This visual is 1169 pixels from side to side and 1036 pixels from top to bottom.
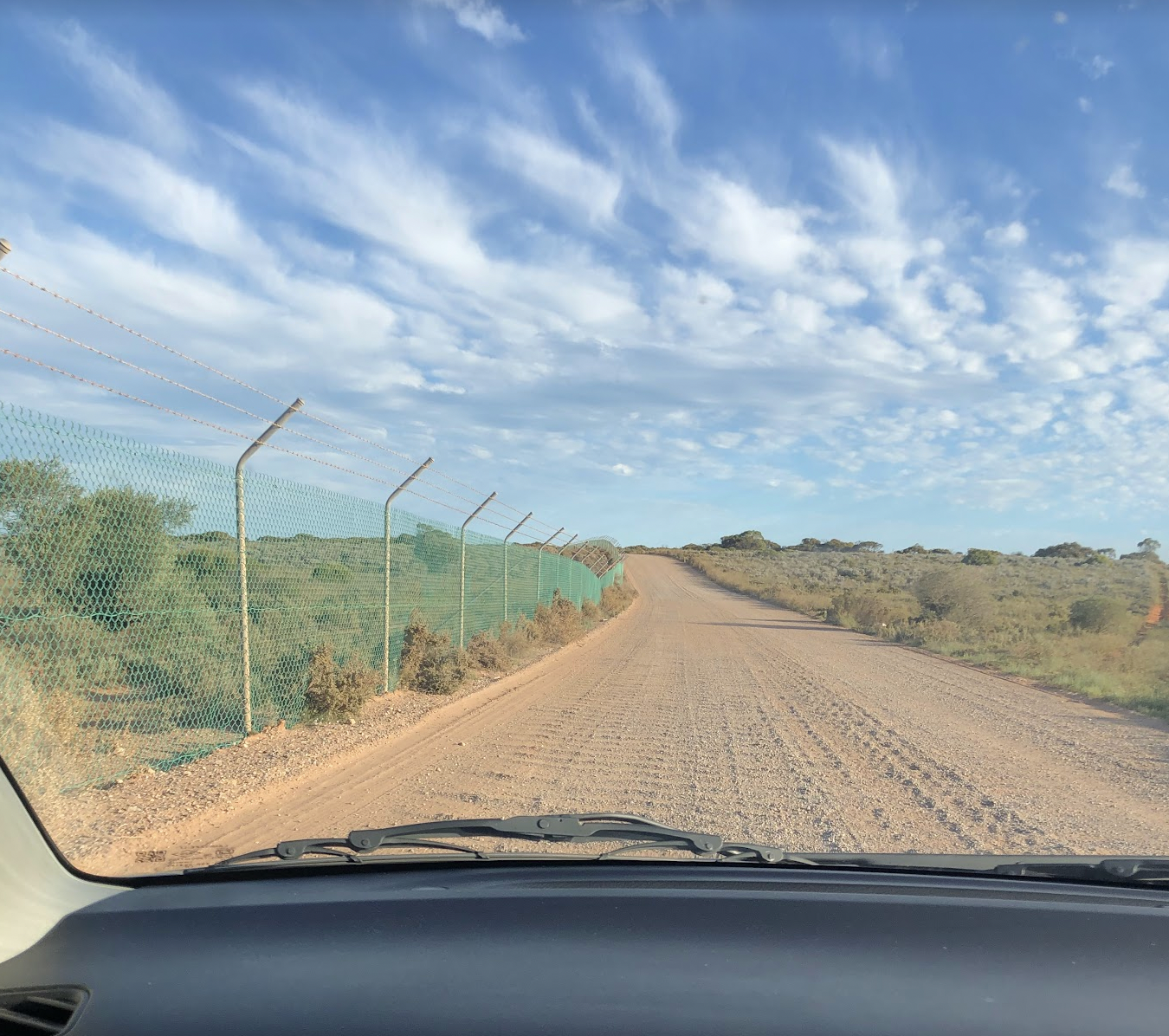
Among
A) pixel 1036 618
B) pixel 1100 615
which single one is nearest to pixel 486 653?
pixel 1100 615

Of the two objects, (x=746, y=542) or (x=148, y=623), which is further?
(x=746, y=542)

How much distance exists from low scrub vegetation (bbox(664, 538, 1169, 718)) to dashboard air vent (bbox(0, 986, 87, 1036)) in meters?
14.2

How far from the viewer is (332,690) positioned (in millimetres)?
9648

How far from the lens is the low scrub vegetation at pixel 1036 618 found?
58.9 ft

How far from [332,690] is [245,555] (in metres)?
2.12

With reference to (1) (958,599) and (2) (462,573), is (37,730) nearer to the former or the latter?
(2) (462,573)

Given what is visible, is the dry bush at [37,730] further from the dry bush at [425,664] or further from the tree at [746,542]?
the tree at [746,542]

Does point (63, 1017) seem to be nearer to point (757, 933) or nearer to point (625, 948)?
point (625, 948)

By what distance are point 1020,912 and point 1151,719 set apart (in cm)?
1212

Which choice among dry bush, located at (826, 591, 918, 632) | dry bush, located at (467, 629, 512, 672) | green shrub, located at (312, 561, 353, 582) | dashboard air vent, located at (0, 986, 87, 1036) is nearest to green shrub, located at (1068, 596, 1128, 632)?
dry bush, located at (826, 591, 918, 632)

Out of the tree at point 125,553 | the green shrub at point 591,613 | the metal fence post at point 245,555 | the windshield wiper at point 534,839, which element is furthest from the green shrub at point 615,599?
the windshield wiper at point 534,839

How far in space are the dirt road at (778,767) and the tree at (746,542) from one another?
109457 mm

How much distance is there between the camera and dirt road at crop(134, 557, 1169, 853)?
20.6 ft

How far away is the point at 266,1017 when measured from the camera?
6.63ft
